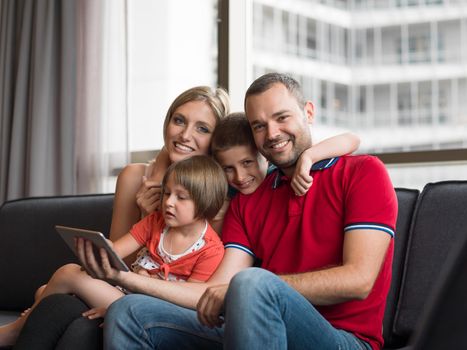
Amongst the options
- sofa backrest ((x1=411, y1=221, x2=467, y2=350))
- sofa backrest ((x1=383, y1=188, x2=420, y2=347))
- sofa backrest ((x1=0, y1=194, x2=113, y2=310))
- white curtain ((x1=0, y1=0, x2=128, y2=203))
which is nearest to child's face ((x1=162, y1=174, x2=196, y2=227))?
Answer: sofa backrest ((x1=383, y1=188, x2=420, y2=347))

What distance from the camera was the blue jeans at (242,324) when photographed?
60.1 inches

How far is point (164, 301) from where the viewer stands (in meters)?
1.81

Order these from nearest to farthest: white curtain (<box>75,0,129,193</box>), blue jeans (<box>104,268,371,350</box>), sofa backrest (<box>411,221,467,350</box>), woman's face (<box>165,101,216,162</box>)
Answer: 1. sofa backrest (<box>411,221,467,350</box>)
2. blue jeans (<box>104,268,371,350</box>)
3. woman's face (<box>165,101,216,162</box>)
4. white curtain (<box>75,0,129,193</box>)

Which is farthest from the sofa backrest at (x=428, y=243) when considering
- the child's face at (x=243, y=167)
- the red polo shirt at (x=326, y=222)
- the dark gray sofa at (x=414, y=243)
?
the child's face at (x=243, y=167)

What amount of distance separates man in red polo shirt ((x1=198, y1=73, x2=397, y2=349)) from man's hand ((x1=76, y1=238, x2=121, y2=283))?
281mm

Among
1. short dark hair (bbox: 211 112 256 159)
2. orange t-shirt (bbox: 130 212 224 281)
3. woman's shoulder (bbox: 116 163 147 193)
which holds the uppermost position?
short dark hair (bbox: 211 112 256 159)

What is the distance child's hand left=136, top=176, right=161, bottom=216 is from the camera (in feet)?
7.63

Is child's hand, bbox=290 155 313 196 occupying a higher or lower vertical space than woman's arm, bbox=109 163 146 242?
higher

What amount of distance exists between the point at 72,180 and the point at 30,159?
0.26 metres

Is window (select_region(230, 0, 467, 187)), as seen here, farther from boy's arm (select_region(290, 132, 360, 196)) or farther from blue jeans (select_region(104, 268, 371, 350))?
blue jeans (select_region(104, 268, 371, 350))

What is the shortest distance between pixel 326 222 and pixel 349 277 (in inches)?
9.2

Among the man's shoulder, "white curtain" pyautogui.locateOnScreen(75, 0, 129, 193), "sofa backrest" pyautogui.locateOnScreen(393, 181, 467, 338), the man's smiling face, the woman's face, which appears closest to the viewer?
the man's shoulder

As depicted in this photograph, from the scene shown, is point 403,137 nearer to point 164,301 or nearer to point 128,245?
point 128,245

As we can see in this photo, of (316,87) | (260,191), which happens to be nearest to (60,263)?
(260,191)
